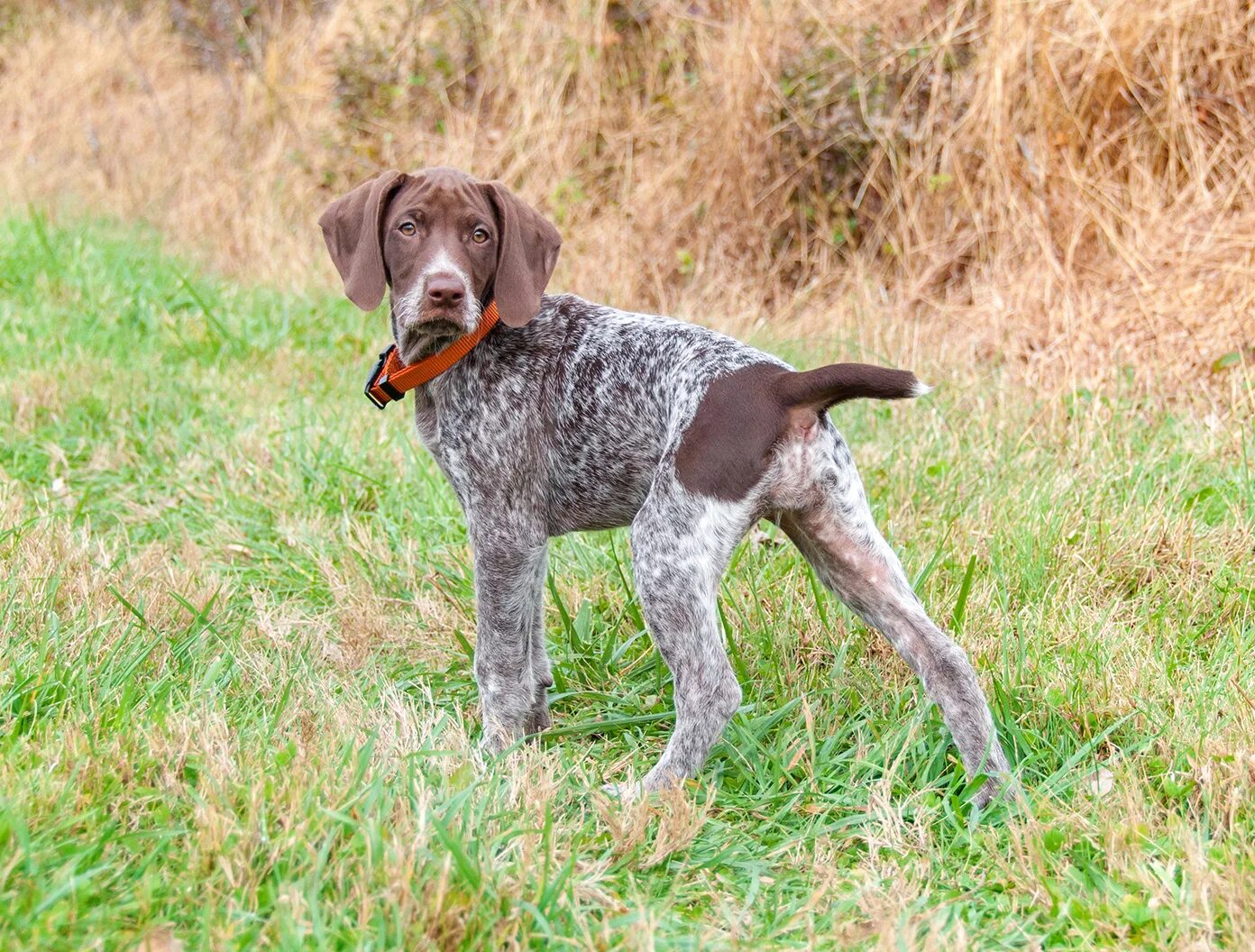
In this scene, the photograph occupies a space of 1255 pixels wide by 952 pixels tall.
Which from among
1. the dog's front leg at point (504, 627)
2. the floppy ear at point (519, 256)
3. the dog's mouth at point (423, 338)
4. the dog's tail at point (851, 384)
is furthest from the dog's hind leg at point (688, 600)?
the dog's mouth at point (423, 338)

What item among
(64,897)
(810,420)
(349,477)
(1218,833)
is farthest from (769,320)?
(64,897)

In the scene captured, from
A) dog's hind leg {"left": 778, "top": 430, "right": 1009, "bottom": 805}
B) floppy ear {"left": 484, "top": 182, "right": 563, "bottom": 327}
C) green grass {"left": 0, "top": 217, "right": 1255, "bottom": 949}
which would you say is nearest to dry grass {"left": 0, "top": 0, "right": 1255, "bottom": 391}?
green grass {"left": 0, "top": 217, "right": 1255, "bottom": 949}

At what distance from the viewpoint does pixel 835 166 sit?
7.08m

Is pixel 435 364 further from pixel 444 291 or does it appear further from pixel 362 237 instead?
pixel 362 237

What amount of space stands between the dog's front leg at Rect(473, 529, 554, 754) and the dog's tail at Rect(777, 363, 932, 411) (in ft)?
2.88

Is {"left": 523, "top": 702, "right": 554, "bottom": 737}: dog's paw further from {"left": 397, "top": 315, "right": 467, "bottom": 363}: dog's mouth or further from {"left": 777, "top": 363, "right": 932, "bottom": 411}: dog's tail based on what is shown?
{"left": 777, "top": 363, "right": 932, "bottom": 411}: dog's tail

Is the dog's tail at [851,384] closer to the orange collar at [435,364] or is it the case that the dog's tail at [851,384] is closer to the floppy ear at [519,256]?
the floppy ear at [519,256]

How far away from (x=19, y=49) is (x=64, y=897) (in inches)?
423

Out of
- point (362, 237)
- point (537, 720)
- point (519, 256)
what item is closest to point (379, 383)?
point (362, 237)

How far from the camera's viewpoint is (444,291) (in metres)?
3.27

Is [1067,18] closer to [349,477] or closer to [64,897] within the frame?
[349,477]

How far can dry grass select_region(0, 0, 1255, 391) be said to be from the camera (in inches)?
237

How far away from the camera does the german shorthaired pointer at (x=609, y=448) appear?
118 inches

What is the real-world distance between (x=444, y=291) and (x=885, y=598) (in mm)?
1347
